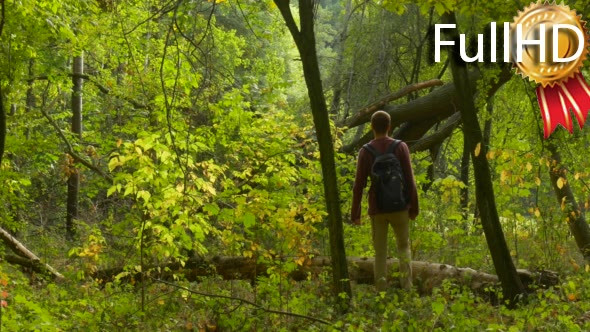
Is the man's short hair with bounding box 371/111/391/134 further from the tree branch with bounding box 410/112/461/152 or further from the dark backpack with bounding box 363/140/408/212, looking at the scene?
the tree branch with bounding box 410/112/461/152

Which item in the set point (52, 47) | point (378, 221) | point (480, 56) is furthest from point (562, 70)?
point (52, 47)

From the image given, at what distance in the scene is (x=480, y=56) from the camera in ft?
29.1

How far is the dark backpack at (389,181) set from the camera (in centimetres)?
636

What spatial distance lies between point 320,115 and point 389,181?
119 cm

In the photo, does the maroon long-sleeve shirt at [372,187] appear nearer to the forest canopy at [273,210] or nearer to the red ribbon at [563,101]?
the forest canopy at [273,210]

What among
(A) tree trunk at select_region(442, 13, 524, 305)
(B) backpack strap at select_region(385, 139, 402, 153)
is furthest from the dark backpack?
(A) tree trunk at select_region(442, 13, 524, 305)

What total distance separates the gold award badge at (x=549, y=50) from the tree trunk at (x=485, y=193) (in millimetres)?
900

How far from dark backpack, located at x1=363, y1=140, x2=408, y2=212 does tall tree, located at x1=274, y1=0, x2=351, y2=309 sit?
815 millimetres

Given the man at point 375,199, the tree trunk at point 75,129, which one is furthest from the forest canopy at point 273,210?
the tree trunk at point 75,129

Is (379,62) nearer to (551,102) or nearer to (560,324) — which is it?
(551,102)

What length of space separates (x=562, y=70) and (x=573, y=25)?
67 cm

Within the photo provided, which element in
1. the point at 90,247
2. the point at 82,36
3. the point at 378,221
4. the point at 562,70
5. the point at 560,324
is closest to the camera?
the point at 560,324

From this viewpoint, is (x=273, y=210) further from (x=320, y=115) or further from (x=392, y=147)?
(x=320, y=115)

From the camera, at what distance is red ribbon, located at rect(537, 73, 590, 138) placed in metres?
7.29
